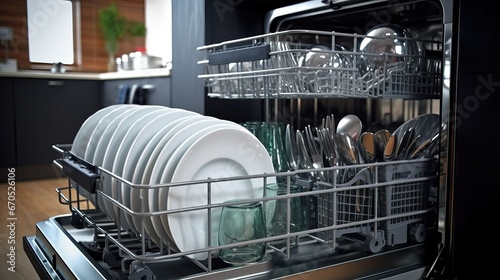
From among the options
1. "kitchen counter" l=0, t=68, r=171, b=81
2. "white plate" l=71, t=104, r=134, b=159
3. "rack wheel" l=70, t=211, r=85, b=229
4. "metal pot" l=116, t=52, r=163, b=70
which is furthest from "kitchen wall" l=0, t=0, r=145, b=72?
"rack wheel" l=70, t=211, r=85, b=229

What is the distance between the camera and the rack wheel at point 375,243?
69 centimetres

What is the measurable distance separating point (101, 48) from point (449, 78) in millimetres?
3554

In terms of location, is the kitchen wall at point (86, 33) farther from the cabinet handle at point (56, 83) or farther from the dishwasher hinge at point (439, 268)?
the dishwasher hinge at point (439, 268)

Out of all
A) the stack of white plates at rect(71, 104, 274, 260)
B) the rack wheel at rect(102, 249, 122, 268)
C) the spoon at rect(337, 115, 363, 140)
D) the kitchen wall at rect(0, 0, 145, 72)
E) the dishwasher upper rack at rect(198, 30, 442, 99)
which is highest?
the kitchen wall at rect(0, 0, 145, 72)

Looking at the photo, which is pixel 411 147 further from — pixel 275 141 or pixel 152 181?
pixel 152 181

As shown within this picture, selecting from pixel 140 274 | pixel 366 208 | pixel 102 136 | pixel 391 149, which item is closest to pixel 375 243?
pixel 366 208

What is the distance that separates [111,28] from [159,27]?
1.45ft

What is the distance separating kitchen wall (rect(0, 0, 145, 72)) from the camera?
3291 mm

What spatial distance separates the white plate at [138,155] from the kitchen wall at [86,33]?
3078mm

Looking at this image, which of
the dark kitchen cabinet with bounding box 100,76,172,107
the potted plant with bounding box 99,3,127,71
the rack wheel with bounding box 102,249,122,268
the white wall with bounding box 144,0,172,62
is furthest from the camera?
the white wall with bounding box 144,0,172,62

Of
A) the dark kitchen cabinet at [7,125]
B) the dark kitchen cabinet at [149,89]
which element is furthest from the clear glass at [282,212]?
the dark kitchen cabinet at [7,125]

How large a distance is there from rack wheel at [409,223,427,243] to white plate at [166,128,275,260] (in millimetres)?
274

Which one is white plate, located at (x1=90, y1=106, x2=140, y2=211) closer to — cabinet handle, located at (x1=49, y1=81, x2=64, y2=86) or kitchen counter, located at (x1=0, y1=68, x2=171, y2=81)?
kitchen counter, located at (x1=0, y1=68, x2=171, y2=81)

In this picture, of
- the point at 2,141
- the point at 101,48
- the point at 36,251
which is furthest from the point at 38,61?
the point at 36,251
